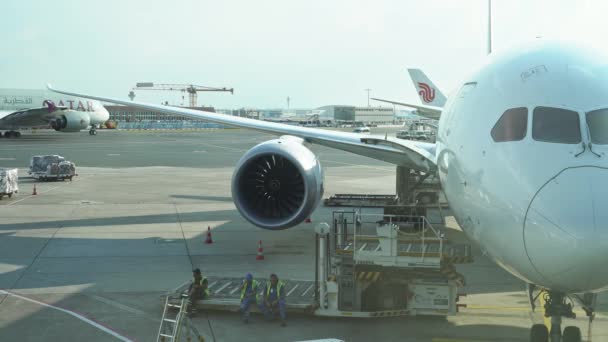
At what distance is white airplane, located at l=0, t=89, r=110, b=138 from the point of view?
67688mm

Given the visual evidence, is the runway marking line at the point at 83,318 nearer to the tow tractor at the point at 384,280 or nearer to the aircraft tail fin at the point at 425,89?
the tow tractor at the point at 384,280

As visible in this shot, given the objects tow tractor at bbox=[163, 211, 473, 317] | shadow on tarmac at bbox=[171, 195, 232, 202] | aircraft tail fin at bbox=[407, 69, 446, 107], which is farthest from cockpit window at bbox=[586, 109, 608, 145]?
aircraft tail fin at bbox=[407, 69, 446, 107]

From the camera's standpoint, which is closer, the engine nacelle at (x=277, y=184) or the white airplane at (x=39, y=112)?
the engine nacelle at (x=277, y=184)

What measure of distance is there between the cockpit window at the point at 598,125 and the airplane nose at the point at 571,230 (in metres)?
0.61

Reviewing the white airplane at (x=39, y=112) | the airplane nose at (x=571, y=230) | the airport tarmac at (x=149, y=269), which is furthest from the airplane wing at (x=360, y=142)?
the white airplane at (x=39, y=112)

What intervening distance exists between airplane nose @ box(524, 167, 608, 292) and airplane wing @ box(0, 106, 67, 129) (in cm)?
6650

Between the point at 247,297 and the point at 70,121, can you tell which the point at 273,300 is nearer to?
the point at 247,297

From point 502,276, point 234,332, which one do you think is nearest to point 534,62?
point 234,332

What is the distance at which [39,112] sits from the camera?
221 ft

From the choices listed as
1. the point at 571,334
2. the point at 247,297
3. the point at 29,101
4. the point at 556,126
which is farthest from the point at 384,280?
the point at 29,101

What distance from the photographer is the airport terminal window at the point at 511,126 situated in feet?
25.6

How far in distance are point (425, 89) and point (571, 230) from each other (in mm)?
56815

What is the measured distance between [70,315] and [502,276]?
338 inches

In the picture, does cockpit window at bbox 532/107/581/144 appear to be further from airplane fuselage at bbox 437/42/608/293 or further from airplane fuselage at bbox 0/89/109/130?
airplane fuselage at bbox 0/89/109/130
